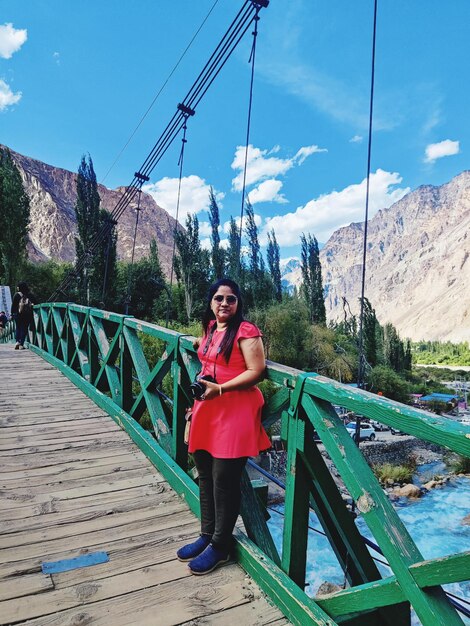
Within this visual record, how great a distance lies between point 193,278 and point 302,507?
25989mm

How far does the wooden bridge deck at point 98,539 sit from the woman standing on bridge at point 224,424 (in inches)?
4.5

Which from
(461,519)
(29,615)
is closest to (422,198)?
(461,519)

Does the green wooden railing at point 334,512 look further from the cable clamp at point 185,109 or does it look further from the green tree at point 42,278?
the green tree at point 42,278

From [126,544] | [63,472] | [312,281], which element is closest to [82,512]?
[126,544]

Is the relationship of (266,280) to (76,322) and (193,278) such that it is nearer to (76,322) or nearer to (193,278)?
(193,278)

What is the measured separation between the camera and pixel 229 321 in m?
1.42

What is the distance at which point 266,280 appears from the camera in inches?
1214

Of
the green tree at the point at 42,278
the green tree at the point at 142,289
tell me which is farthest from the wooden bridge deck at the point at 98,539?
the green tree at the point at 42,278

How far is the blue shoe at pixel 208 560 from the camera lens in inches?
52.9

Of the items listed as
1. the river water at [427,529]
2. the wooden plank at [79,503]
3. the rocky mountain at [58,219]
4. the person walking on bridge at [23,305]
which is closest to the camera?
the wooden plank at [79,503]

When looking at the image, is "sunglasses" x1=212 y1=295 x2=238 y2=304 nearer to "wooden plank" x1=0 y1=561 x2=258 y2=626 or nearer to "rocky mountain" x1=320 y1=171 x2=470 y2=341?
"wooden plank" x1=0 y1=561 x2=258 y2=626

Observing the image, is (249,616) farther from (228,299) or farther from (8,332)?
(8,332)

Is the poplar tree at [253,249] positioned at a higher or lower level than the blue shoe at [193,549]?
higher

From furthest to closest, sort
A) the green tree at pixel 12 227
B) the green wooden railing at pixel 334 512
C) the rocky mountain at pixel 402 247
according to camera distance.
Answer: the rocky mountain at pixel 402 247
the green tree at pixel 12 227
the green wooden railing at pixel 334 512
